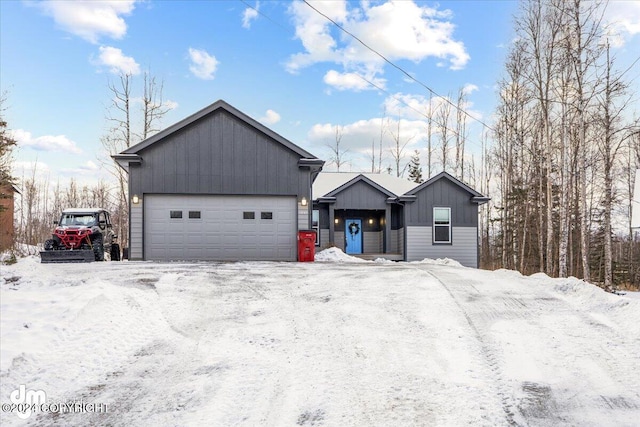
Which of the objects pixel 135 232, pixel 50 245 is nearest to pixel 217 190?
pixel 135 232

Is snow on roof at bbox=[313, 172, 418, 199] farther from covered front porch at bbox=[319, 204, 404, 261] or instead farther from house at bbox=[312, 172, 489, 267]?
covered front porch at bbox=[319, 204, 404, 261]

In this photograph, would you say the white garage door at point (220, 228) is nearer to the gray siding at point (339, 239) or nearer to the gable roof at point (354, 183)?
the gable roof at point (354, 183)

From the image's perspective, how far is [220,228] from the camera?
15859 mm

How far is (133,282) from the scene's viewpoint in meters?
9.12

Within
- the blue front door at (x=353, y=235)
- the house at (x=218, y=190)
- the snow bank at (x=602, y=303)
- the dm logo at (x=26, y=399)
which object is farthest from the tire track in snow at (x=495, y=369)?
the blue front door at (x=353, y=235)

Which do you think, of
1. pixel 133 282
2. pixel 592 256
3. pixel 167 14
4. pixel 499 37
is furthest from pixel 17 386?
pixel 592 256

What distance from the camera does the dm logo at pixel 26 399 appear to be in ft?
12.2

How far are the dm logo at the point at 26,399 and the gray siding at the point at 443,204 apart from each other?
62.1 ft

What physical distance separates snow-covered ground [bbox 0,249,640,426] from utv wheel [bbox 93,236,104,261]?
7.78m

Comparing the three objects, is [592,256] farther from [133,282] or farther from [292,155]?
[133,282]

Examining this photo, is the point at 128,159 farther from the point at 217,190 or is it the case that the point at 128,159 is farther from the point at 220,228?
the point at 220,228

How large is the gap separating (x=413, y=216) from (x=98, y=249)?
1465 cm

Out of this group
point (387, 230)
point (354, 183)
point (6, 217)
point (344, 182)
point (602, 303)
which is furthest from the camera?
point (6, 217)

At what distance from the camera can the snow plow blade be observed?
13930mm
